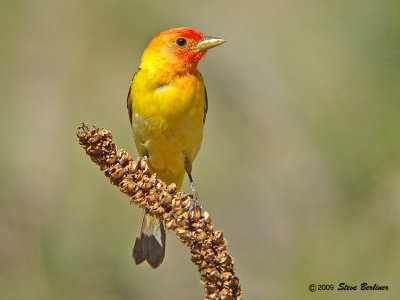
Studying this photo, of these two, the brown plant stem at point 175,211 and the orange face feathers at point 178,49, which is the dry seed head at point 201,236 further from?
the orange face feathers at point 178,49

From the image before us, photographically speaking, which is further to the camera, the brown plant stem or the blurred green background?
the blurred green background

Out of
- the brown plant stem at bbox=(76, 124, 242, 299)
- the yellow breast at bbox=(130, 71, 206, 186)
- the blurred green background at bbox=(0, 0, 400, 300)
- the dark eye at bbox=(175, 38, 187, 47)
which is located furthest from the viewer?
the dark eye at bbox=(175, 38, 187, 47)

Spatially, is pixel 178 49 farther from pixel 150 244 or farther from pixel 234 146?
pixel 234 146

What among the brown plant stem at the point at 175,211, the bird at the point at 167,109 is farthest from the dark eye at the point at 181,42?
the brown plant stem at the point at 175,211

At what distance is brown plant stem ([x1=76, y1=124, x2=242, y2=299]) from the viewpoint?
113 inches

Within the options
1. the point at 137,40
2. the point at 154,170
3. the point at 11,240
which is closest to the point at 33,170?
the point at 11,240

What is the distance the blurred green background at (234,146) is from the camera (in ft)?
15.4

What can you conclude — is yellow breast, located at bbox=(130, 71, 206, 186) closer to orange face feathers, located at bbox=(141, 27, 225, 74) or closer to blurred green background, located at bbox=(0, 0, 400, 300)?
orange face feathers, located at bbox=(141, 27, 225, 74)

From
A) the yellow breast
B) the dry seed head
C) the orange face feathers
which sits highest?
the orange face feathers

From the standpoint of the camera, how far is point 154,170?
4.93 meters

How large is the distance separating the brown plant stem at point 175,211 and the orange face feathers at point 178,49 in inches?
68.3

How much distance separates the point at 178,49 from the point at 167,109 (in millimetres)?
623

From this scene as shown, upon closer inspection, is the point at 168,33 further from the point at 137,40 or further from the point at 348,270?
the point at 348,270

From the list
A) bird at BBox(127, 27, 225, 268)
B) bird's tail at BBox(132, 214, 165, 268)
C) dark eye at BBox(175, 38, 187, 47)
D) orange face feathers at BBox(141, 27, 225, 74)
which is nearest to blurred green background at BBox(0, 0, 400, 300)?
bird's tail at BBox(132, 214, 165, 268)
